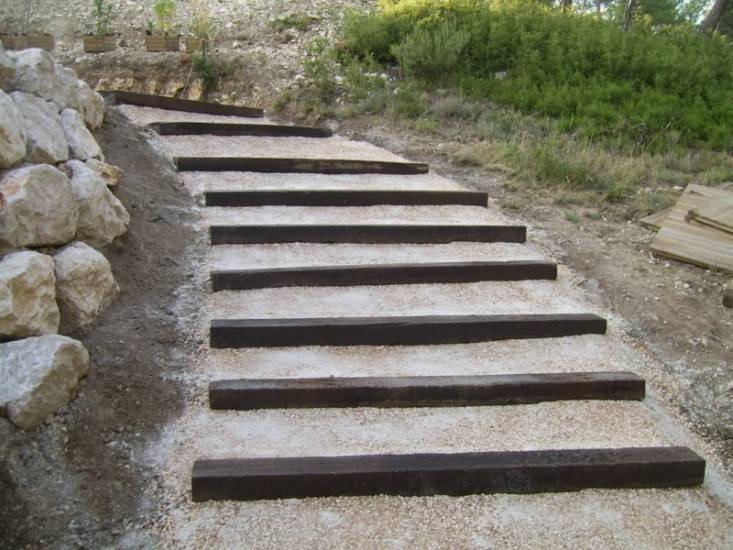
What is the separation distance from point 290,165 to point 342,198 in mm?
765

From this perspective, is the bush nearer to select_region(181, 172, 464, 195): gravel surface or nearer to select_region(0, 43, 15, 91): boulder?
select_region(181, 172, 464, 195): gravel surface

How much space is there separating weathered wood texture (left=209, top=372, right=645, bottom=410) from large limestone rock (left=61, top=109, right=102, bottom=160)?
1852 mm

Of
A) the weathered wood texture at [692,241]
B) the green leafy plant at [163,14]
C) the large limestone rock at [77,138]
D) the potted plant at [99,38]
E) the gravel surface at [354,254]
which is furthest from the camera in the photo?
the green leafy plant at [163,14]

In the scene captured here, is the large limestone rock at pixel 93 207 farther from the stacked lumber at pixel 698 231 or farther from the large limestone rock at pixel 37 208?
the stacked lumber at pixel 698 231

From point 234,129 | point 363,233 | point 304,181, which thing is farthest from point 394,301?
point 234,129

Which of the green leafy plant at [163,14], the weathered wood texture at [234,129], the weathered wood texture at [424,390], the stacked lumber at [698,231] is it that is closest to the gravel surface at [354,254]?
the stacked lumber at [698,231]

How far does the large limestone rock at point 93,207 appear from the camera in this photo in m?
3.80

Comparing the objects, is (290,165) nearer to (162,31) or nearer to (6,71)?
(6,71)

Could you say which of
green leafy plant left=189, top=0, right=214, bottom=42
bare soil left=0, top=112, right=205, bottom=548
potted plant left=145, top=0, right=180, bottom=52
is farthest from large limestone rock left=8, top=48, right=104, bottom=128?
green leafy plant left=189, top=0, right=214, bottom=42

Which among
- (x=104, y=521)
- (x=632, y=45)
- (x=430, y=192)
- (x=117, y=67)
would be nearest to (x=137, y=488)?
(x=104, y=521)

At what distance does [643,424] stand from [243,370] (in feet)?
6.69

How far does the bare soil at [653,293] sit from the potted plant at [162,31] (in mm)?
4147

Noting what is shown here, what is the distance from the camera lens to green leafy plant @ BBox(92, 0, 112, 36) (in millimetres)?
9203

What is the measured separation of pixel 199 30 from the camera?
31.0ft
